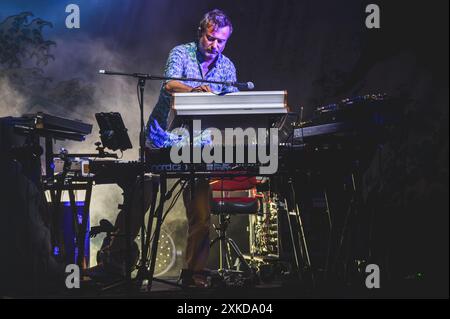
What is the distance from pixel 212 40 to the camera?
418cm

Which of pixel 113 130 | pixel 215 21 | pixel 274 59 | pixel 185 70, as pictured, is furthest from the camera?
pixel 274 59

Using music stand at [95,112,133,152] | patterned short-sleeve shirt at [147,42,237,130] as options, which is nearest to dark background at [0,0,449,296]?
patterned short-sleeve shirt at [147,42,237,130]

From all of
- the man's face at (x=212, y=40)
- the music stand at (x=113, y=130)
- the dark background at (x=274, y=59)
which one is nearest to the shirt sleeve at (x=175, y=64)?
the man's face at (x=212, y=40)

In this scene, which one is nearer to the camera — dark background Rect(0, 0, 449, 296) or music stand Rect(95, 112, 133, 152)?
music stand Rect(95, 112, 133, 152)

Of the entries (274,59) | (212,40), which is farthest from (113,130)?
(274,59)

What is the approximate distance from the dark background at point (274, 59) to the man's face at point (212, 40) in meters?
1.53

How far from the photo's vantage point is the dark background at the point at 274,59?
15.2 feet

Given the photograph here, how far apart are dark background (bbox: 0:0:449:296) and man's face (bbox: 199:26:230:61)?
1532 mm

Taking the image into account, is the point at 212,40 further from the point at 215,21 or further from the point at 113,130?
the point at 113,130

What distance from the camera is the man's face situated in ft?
13.6

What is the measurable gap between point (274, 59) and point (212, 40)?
1747 mm

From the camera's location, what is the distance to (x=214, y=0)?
19.2 ft

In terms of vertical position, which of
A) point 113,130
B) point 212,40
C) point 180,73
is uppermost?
point 212,40

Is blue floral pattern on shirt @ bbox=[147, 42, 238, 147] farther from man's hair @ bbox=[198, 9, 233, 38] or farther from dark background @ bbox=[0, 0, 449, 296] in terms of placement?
dark background @ bbox=[0, 0, 449, 296]
